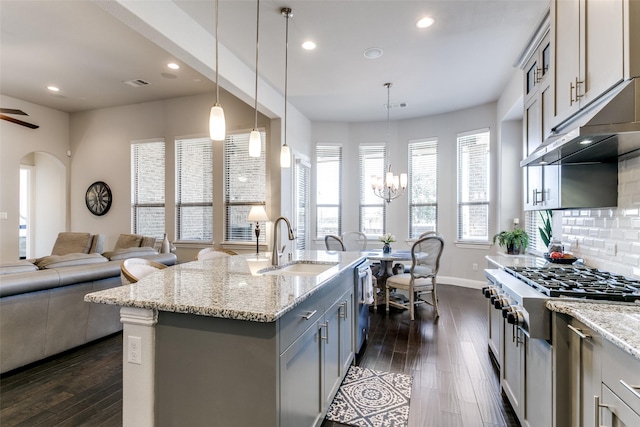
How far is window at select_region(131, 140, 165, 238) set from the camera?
6023 mm

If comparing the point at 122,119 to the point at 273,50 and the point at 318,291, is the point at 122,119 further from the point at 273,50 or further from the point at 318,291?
the point at 318,291

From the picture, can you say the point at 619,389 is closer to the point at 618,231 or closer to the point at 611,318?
the point at 611,318

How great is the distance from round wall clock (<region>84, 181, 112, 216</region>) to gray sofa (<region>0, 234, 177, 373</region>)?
371 centimetres

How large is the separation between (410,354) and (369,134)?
4.70 metres

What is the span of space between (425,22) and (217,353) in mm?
3456

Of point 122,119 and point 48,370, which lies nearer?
point 48,370

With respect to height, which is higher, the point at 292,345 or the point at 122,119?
the point at 122,119

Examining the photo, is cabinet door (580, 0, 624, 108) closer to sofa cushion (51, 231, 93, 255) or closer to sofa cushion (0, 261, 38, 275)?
sofa cushion (0, 261, 38, 275)

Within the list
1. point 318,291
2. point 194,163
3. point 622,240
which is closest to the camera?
point 318,291

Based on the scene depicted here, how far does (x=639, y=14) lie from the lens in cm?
133

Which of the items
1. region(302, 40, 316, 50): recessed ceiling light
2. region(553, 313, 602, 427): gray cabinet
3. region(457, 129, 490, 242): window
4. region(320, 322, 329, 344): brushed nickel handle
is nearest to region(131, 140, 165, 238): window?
region(302, 40, 316, 50): recessed ceiling light

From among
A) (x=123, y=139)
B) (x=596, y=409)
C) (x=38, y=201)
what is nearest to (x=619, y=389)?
(x=596, y=409)

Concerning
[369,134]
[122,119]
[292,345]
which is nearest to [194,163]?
[122,119]

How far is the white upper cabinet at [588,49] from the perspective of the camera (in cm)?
138
